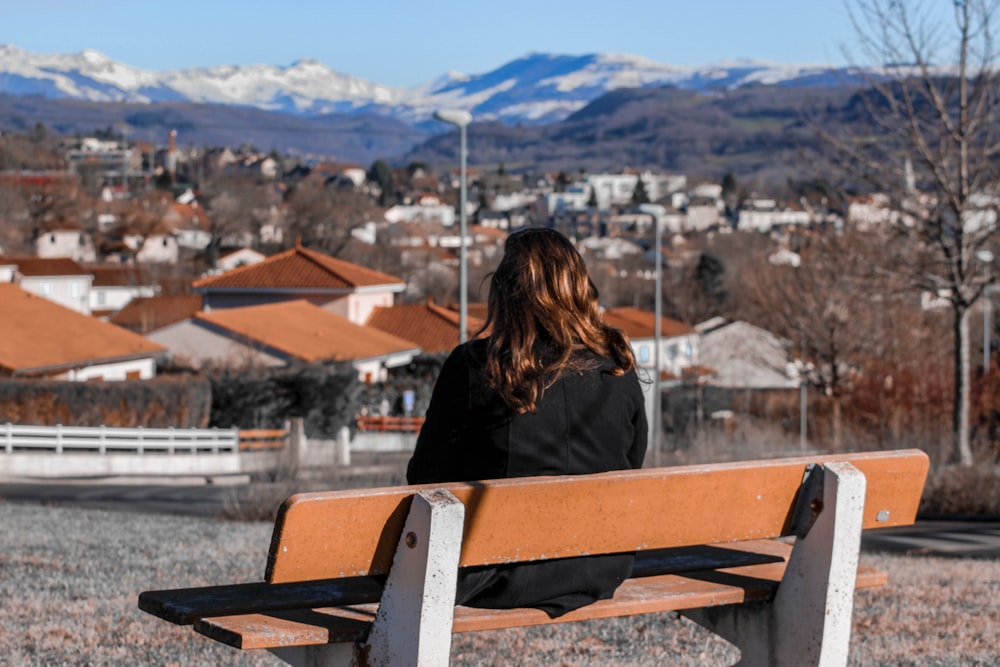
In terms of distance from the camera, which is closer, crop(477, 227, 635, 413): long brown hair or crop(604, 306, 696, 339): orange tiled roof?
crop(477, 227, 635, 413): long brown hair

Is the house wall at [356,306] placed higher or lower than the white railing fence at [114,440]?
higher

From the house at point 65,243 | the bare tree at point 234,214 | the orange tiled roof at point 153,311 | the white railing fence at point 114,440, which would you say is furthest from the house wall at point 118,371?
the house at point 65,243

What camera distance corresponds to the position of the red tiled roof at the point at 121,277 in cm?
9006

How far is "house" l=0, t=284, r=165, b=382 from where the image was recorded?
38750 mm

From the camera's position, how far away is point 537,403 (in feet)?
13.4

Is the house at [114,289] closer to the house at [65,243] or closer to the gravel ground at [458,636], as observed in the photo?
the house at [65,243]

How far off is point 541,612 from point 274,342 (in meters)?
43.1

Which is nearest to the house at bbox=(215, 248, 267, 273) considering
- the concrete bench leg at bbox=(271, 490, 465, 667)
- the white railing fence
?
the white railing fence

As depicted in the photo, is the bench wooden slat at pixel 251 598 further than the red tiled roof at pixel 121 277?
No

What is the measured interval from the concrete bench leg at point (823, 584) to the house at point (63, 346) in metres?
35.0

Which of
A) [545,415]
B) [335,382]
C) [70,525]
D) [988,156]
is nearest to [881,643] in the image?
[545,415]

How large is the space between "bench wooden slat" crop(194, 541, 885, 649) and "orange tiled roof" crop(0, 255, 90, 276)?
71019 millimetres

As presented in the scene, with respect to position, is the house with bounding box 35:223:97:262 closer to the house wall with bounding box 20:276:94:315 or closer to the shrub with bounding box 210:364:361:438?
the house wall with bounding box 20:276:94:315

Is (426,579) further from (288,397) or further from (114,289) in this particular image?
(114,289)
